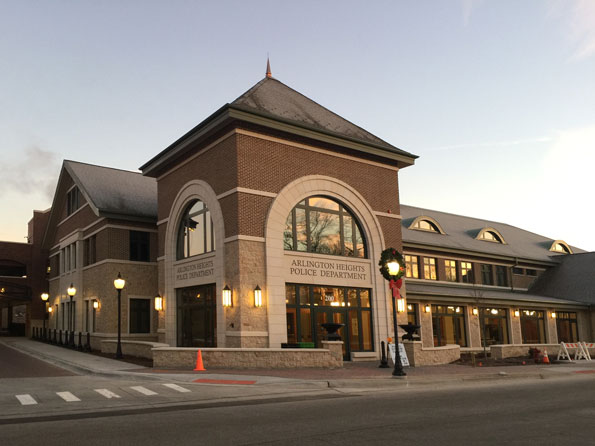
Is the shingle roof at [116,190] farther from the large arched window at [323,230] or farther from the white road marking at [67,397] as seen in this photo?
the white road marking at [67,397]

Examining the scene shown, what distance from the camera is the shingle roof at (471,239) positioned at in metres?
38.5

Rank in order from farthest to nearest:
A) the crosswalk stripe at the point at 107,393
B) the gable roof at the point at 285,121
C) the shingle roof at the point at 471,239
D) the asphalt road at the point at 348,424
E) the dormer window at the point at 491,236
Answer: the dormer window at the point at 491,236 < the shingle roof at the point at 471,239 < the gable roof at the point at 285,121 < the crosswalk stripe at the point at 107,393 < the asphalt road at the point at 348,424

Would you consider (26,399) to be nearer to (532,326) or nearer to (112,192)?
(112,192)

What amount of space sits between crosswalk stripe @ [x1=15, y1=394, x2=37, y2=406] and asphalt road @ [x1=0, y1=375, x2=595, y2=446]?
9.81 feet

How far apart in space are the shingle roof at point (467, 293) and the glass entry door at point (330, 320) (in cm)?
693

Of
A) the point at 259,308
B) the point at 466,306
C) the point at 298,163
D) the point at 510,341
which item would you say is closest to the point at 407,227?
the point at 466,306

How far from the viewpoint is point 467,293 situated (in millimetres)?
36031

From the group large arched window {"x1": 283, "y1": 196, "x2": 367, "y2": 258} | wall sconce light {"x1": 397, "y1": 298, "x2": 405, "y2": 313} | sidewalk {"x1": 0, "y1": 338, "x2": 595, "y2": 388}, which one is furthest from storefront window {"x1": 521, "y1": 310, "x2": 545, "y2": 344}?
large arched window {"x1": 283, "y1": 196, "x2": 367, "y2": 258}

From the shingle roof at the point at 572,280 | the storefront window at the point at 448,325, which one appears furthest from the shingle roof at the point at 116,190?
the shingle roof at the point at 572,280

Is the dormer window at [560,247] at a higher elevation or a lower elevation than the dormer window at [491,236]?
lower

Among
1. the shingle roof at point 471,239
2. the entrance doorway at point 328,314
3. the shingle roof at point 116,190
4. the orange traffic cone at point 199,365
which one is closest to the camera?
the orange traffic cone at point 199,365

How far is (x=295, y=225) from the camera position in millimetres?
25188

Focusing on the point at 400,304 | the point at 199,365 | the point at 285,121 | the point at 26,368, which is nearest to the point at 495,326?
the point at 400,304

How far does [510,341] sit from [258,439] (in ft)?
106
